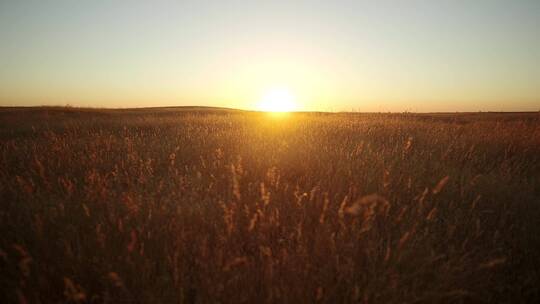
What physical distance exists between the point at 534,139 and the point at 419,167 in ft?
10.9

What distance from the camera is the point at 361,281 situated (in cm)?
159

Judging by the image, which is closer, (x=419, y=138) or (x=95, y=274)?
(x=95, y=274)

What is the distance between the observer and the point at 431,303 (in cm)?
153

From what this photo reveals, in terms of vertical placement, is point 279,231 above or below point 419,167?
below

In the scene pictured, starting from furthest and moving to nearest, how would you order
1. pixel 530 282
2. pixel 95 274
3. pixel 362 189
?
pixel 362 189
pixel 530 282
pixel 95 274

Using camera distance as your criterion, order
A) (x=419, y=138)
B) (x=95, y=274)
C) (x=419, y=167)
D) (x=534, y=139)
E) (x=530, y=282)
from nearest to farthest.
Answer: (x=95, y=274), (x=530, y=282), (x=419, y=167), (x=534, y=139), (x=419, y=138)

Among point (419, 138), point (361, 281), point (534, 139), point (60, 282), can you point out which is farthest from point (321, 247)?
point (534, 139)

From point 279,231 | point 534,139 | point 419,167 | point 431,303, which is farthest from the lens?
point 534,139

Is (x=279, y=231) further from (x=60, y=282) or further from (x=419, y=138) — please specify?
(x=419, y=138)

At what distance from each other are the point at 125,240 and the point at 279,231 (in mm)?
1041

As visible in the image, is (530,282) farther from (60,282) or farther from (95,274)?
(60,282)

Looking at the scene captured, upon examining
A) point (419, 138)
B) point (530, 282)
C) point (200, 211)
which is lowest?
point (530, 282)

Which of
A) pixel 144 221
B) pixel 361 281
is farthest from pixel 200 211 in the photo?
pixel 361 281

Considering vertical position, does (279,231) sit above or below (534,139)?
below
